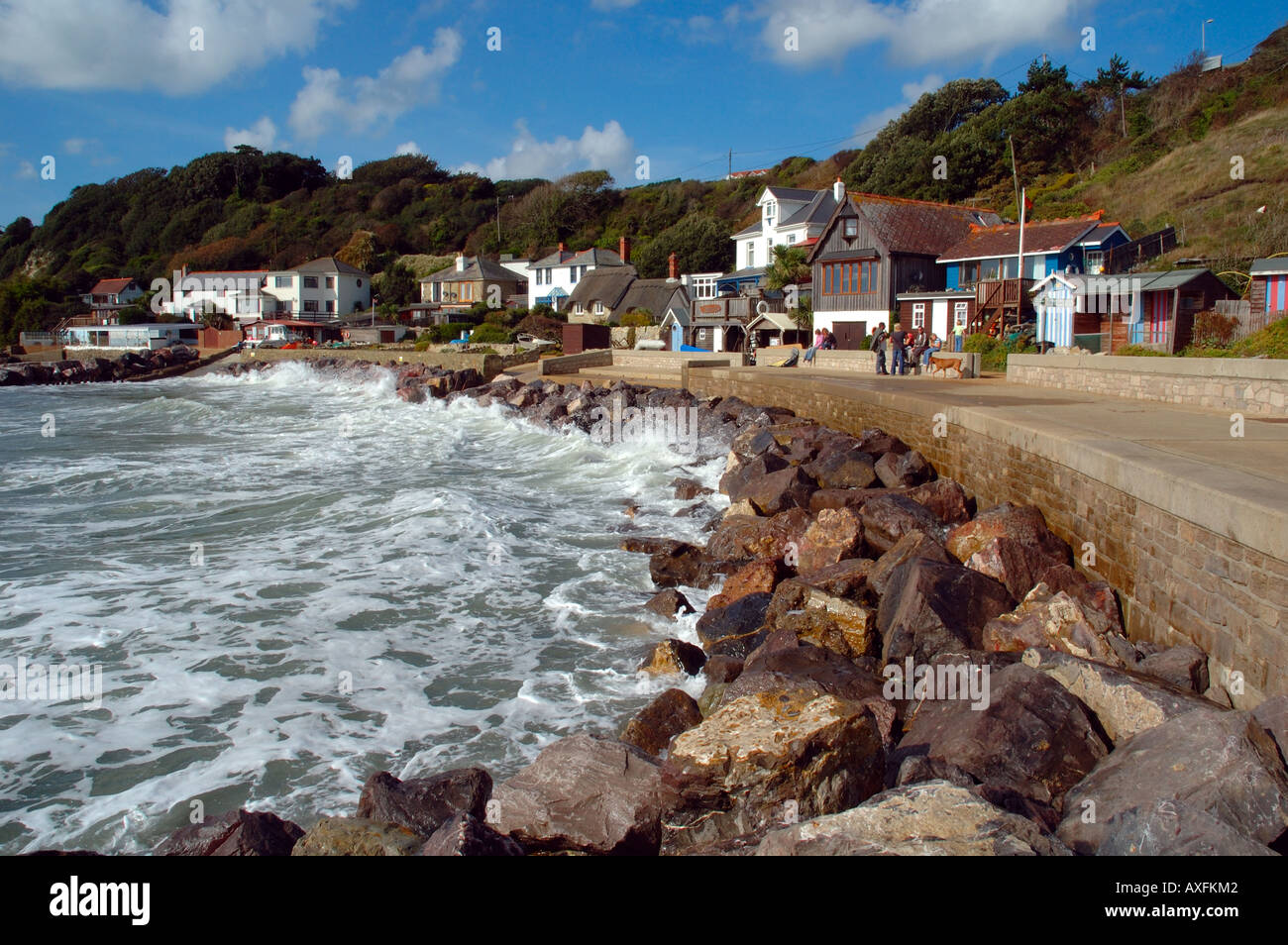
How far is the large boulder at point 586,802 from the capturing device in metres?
4.64

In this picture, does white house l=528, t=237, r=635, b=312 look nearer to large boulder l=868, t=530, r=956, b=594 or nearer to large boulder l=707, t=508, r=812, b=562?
large boulder l=707, t=508, r=812, b=562

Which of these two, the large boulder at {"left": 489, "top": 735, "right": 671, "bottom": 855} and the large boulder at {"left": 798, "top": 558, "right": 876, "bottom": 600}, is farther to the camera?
the large boulder at {"left": 798, "top": 558, "right": 876, "bottom": 600}

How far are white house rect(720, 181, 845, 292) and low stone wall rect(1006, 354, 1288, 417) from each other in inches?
1253

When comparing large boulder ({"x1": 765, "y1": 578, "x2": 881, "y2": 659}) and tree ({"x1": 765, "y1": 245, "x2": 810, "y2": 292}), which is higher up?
tree ({"x1": 765, "y1": 245, "x2": 810, "y2": 292})

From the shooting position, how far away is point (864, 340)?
32.3 meters

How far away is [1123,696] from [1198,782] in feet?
3.58

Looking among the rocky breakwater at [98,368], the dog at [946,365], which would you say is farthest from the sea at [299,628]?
the rocky breakwater at [98,368]

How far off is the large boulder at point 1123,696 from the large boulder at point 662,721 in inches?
101

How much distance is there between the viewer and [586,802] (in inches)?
188

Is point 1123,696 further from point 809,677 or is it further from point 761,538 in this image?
point 761,538

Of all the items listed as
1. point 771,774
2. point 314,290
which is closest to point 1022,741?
point 771,774

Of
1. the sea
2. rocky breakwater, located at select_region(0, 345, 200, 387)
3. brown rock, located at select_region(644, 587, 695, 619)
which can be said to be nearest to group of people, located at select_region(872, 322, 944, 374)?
the sea

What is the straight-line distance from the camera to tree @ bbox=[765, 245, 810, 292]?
40469mm
